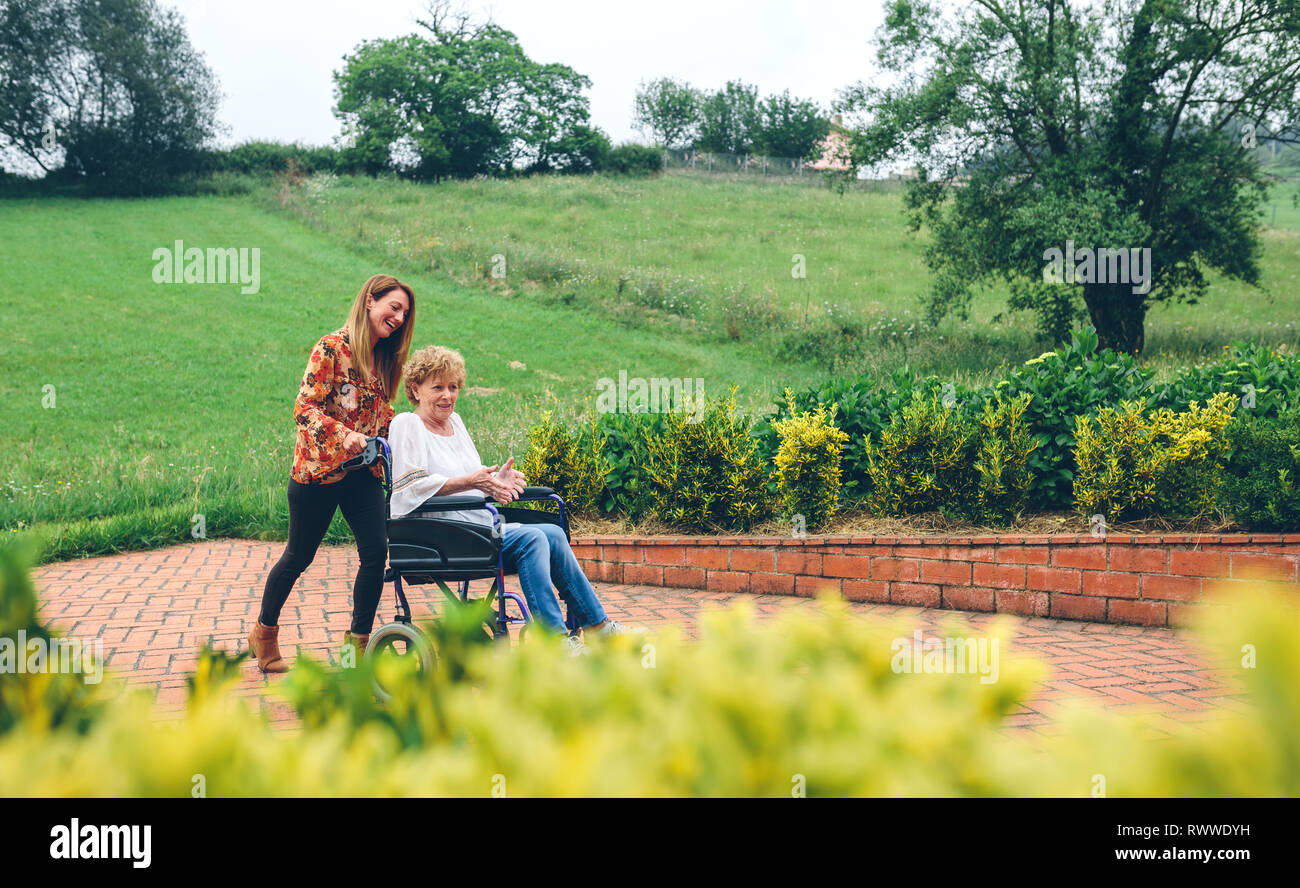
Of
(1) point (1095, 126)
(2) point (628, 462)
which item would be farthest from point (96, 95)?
(2) point (628, 462)

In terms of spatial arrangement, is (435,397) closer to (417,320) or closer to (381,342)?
(381,342)

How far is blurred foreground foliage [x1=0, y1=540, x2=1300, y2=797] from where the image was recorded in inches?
31.5

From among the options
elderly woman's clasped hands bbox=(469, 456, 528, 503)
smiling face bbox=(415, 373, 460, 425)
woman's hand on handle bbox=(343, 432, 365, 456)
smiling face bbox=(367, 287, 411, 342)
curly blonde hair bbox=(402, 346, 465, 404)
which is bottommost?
elderly woman's clasped hands bbox=(469, 456, 528, 503)

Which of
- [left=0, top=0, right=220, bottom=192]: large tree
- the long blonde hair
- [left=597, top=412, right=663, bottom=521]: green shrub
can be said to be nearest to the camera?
the long blonde hair

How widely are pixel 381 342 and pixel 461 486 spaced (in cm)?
88

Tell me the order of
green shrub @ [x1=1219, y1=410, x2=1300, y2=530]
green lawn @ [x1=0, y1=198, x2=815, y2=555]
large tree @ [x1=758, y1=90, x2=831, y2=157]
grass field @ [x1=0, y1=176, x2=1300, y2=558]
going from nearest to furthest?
green shrub @ [x1=1219, y1=410, x2=1300, y2=530] → green lawn @ [x1=0, y1=198, x2=815, y2=555] → grass field @ [x1=0, y1=176, x2=1300, y2=558] → large tree @ [x1=758, y1=90, x2=831, y2=157]

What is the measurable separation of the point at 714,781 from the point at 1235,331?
2269cm

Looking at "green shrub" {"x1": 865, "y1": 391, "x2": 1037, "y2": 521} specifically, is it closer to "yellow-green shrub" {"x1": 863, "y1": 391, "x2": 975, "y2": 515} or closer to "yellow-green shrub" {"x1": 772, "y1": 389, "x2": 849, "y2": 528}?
"yellow-green shrub" {"x1": 863, "y1": 391, "x2": 975, "y2": 515}

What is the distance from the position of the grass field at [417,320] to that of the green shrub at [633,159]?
37.5 ft

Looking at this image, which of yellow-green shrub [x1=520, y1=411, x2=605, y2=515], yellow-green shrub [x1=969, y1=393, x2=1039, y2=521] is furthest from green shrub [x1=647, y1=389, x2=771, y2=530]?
yellow-green shrub [x1=969, y1=393, x2=1039, y2=521]

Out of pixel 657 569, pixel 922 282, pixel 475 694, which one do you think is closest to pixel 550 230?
pixel 922 282

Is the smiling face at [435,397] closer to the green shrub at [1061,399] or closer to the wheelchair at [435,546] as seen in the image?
the wheelchair at [435,546]

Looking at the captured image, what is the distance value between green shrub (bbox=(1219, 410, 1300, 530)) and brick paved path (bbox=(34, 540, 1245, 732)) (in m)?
0.83

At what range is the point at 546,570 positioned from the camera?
4.25m
